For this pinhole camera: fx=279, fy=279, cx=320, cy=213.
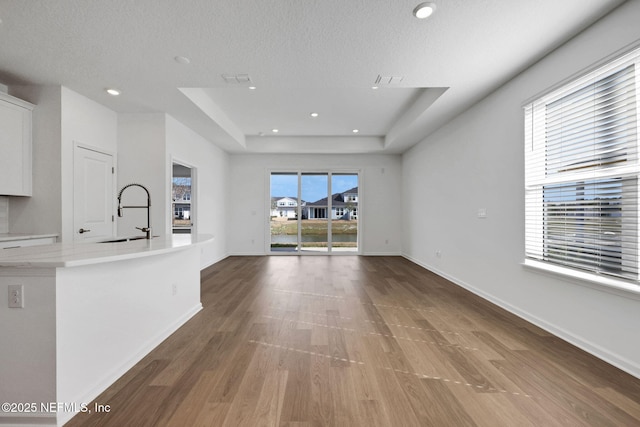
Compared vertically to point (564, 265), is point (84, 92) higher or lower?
higher

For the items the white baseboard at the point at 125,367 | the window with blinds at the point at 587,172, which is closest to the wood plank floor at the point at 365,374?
the white baseboard at the point at 125,367

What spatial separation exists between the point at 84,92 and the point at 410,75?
3.93 metres

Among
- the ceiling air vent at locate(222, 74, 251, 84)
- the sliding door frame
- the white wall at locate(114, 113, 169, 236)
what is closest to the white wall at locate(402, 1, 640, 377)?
the sliding door frame

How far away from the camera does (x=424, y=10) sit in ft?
6.69

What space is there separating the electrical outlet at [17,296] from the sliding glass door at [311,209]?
5.78 m

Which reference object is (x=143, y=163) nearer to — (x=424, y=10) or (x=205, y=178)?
(x=205, y=178)

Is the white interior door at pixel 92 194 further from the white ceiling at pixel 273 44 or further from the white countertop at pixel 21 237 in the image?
the white ceiling at pixel 273 44

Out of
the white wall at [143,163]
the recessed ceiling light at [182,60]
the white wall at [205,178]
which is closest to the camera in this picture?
the recessed ceiling light at [182,60]

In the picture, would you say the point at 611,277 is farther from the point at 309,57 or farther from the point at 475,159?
the point at 309,57

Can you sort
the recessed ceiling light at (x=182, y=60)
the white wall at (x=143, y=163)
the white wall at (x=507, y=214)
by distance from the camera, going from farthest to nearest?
1. the white wall at (x=143, y=163)
2. the recessed ceiling light at (x=182, y=60)
3. the white wall at (x=507, y=214)

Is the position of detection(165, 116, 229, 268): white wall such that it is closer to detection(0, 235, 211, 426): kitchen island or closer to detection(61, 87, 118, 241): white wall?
detection(61, 87, 118, 241): white wall

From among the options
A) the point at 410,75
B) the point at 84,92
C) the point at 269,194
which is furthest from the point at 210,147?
the point at 410,75

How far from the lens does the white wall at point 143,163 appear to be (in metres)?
4.15

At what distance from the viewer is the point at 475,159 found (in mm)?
3867
